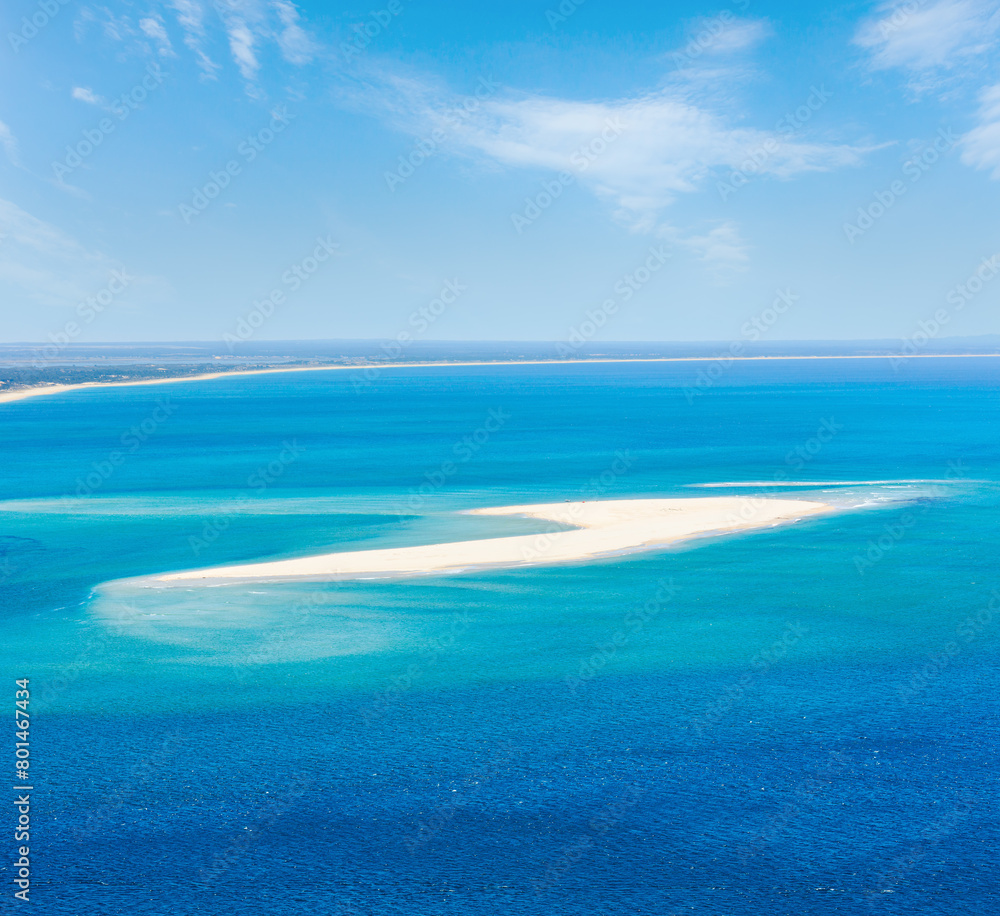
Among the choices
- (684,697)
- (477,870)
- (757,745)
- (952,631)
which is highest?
(952,631)

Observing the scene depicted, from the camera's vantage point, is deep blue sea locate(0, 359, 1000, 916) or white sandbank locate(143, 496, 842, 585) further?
white sandbank locate(143, 496, 842, 585)

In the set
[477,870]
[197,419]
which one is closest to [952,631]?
[477,870]

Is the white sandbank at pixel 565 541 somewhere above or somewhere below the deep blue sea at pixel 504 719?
above

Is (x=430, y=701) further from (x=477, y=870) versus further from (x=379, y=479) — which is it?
(x=379, y=479)

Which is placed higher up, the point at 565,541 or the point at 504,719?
the point at 565,541

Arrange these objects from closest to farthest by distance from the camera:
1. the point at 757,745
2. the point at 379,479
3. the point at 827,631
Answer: the point at 757,745 → the point at 827,631 → the point at 379,479
